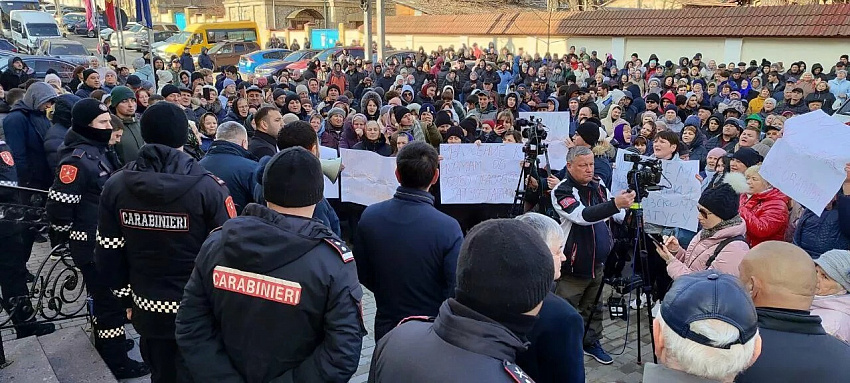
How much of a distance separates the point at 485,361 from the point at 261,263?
109 cm

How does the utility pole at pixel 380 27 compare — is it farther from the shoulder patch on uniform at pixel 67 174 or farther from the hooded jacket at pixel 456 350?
the hooded jacket at pixel 456 350

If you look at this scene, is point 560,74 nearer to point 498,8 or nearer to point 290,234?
point 290,234

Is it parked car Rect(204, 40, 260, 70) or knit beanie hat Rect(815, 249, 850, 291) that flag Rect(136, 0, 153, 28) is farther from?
parked car Rect(204, 40, 260, 70)

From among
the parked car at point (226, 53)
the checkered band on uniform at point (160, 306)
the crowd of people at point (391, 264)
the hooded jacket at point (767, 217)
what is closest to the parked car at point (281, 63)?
the parked car at point (226, 53)

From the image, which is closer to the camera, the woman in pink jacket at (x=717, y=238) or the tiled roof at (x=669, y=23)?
the woman in pink jacket at (x=717, y=238)

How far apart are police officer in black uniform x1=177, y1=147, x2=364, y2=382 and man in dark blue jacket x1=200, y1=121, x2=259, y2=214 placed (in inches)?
80.7

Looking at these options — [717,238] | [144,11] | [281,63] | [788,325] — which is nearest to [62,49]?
[281,63]

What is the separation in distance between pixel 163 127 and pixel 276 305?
158cm

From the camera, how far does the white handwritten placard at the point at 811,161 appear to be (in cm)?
383

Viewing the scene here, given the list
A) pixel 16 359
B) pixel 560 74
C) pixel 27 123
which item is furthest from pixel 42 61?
pixel 16 359

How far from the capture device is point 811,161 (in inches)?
154

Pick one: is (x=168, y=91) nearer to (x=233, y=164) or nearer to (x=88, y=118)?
(x=88, y=118)

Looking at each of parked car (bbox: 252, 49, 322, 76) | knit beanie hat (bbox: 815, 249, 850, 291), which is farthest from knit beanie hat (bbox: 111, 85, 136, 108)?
parked car (bbox: 252, 49, 322, 76)

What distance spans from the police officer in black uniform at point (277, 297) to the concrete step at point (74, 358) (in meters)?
1.97
